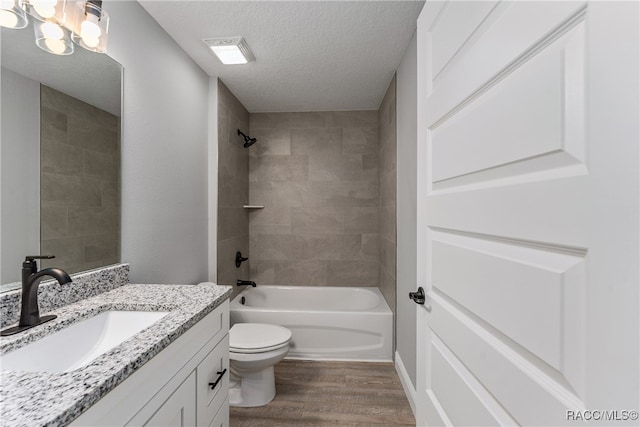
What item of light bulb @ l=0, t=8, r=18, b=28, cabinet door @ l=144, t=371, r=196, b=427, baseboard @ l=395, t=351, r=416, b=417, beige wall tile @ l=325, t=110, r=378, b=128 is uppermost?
beige wall tile @ l=325, t=110, r=378, b=128

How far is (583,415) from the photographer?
0.47m

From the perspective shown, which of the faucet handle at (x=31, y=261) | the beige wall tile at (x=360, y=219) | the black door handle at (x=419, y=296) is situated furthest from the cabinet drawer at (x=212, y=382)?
the beige wall tile at (x=360, y=219)

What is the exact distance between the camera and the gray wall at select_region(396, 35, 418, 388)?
1903 millimetres

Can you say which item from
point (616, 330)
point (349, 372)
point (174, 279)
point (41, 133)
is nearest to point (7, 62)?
point (41, 133)

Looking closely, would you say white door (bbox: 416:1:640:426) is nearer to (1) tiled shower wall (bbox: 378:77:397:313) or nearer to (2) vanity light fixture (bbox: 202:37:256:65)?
(2) vanity light fixture (bbox: 202:37:256:65)

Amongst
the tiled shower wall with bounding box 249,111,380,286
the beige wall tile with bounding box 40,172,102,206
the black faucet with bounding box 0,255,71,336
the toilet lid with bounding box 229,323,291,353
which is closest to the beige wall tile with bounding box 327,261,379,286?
the tiled shower wall with bounding box 249,111,380,286

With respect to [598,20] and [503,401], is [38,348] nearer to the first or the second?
[503,401]

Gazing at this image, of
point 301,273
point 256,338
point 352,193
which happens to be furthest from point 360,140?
point 256,338

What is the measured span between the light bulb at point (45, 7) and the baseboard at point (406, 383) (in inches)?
100

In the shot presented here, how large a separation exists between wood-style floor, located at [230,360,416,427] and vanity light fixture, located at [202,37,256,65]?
2404 mm

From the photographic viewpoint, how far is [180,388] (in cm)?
97

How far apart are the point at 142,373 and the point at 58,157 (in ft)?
2.94

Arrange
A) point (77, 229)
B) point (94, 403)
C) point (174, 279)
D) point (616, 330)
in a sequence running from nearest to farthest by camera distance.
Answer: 1. point (616, 330)
2. point (94, 403)
3. point (77, 229)
4. point (174, 279)

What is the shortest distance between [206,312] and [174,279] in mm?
961
